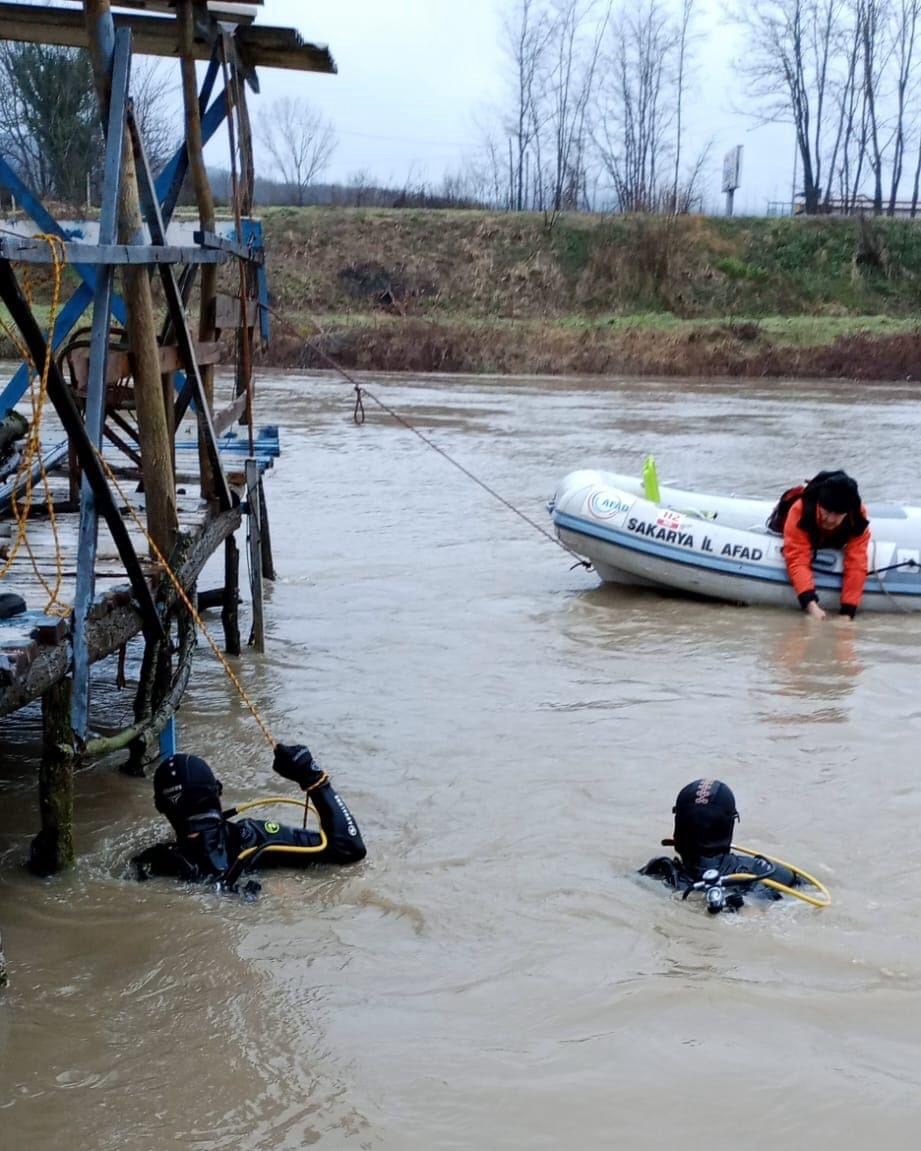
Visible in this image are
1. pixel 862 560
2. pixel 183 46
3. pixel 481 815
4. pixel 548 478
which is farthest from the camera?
pixel 548 478

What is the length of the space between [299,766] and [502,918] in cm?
98

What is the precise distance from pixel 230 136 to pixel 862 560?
213 inches

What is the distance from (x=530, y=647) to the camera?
9727 millimetres

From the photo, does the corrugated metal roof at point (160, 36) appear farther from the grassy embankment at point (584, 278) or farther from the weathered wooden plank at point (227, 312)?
the grassy embankment at point (584, 278)

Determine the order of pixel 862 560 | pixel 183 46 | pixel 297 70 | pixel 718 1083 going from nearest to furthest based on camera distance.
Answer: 1. pixel 718 1083
2. pixel 183 46
3. pixel 297 70
4. pixel 862 560

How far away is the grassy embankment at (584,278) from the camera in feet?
121

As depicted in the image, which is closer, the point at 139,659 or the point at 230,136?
the point at 230,136

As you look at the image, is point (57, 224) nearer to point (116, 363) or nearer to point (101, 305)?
point (116, 363)

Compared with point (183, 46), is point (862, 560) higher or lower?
lower

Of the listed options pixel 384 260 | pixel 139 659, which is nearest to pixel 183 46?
pixel 139 659

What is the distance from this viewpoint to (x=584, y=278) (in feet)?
141

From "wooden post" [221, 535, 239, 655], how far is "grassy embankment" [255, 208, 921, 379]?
89.5 feet

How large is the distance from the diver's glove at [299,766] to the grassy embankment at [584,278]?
31081 mm

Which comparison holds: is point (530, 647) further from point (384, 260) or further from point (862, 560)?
point (384, 260)
